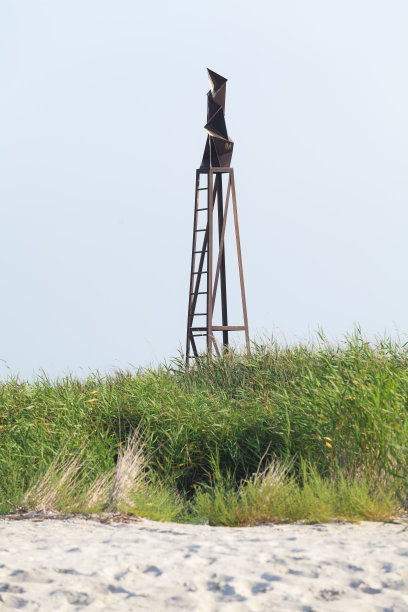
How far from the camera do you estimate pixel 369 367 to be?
7.78 metres

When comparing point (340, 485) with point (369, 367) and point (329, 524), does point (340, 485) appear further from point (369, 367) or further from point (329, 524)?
point (369, 367)

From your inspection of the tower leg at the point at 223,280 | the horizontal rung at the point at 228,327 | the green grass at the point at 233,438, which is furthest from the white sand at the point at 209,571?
the tower leg at the point at 223,280

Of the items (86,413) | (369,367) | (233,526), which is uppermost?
(369,367)

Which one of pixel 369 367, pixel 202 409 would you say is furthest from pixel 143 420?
pixel 369 367

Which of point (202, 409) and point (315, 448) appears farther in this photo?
point (202, 409)

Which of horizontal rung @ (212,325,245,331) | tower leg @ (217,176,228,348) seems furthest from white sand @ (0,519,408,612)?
tower leg @ (217,176,228,348)

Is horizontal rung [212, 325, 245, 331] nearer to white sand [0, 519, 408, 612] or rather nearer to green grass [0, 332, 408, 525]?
green grass [0, 332, 408, 525]

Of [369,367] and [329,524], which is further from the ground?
[369,367]

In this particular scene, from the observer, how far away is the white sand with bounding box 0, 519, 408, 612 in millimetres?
3607

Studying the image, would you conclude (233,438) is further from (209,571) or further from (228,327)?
(228,327)

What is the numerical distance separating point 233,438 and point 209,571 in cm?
457

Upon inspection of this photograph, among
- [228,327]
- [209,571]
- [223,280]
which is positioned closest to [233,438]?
[209,571]

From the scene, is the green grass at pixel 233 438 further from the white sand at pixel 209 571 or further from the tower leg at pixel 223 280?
the tower leg at pixel 223 280

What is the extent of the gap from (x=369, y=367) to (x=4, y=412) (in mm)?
5185
